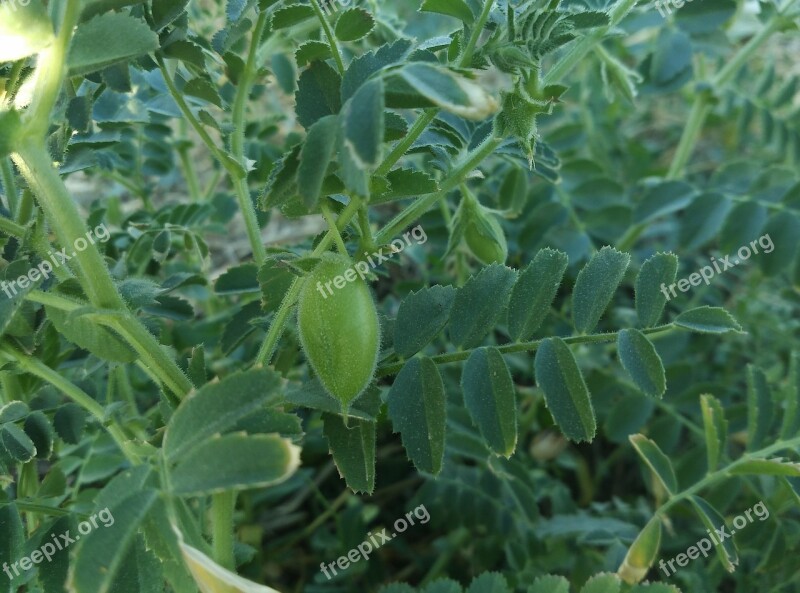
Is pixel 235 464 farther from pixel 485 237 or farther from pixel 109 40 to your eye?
pixel 485 237

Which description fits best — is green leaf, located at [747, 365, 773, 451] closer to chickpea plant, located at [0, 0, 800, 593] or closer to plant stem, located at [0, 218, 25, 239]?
chickpea plant, located at [0, 0, 800, 593]

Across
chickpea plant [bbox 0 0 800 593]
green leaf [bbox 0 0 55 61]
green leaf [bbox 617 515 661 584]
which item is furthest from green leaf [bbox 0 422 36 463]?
green leaf [bbox 617 515 661 584]

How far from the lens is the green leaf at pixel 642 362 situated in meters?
0.71

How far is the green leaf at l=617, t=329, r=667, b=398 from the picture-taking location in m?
0.71

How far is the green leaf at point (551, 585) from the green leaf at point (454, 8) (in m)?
0.46

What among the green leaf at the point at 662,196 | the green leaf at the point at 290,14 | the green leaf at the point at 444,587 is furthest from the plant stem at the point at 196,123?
the green leaf at the point at 662,196

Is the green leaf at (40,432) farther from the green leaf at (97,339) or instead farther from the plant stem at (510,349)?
the plant stem at (510,349)

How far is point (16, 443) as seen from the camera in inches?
27.0

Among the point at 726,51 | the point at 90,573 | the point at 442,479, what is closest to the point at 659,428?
the point at 442,479

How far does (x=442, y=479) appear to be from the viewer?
113 centimetres

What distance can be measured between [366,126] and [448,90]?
Answer: 0.06 metres

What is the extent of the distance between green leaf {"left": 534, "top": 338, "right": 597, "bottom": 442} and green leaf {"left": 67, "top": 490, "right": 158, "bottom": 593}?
1.13 ft

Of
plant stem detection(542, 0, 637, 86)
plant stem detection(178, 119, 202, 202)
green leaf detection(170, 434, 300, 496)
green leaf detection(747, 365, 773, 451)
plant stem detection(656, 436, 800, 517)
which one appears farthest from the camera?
plant stem detection(178, 119, 202, 202)

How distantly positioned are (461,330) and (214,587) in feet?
1.02
